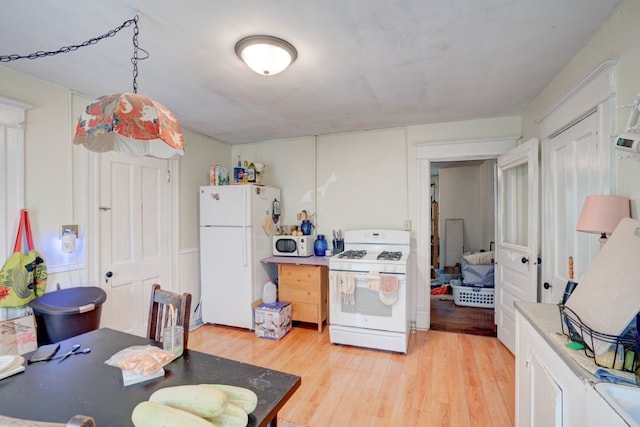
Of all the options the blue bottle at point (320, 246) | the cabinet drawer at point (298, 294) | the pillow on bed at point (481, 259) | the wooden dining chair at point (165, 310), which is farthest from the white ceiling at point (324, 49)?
Answer: the pillow on bed at point (481, 259)

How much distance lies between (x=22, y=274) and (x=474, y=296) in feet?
16.5

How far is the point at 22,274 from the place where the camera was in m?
2.02

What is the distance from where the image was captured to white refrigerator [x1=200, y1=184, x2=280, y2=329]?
3438mm

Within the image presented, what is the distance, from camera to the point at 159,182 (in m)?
3.23

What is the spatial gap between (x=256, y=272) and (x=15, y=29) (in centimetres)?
275

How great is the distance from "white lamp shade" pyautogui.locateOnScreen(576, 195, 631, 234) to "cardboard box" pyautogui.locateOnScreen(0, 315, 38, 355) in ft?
11.4

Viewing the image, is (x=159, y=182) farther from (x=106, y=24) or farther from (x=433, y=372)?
(x=433, y=372)

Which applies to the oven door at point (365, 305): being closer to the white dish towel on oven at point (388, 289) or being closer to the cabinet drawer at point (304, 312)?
the white dish towel on oven at point (388, 289)

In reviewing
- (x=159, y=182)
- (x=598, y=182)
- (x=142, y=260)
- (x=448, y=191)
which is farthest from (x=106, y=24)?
(x=448, y=191)

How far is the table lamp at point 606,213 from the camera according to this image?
4.50ft

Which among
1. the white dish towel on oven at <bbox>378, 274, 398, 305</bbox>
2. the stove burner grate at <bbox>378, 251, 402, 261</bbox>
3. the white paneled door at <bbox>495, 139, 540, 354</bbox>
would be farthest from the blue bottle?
the white paneled door at <bbox>495, 139, 540, 354</bbox>

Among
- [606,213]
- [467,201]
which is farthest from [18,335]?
[467,201]

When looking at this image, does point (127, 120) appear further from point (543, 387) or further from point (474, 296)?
point (474, 296)

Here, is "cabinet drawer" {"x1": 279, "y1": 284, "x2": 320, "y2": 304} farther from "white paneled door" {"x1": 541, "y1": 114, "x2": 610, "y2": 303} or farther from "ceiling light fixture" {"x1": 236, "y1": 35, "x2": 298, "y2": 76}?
"ceiling light fixture" {"x1": 236, "y1": 35, "x2": 298, "y2": 76}
